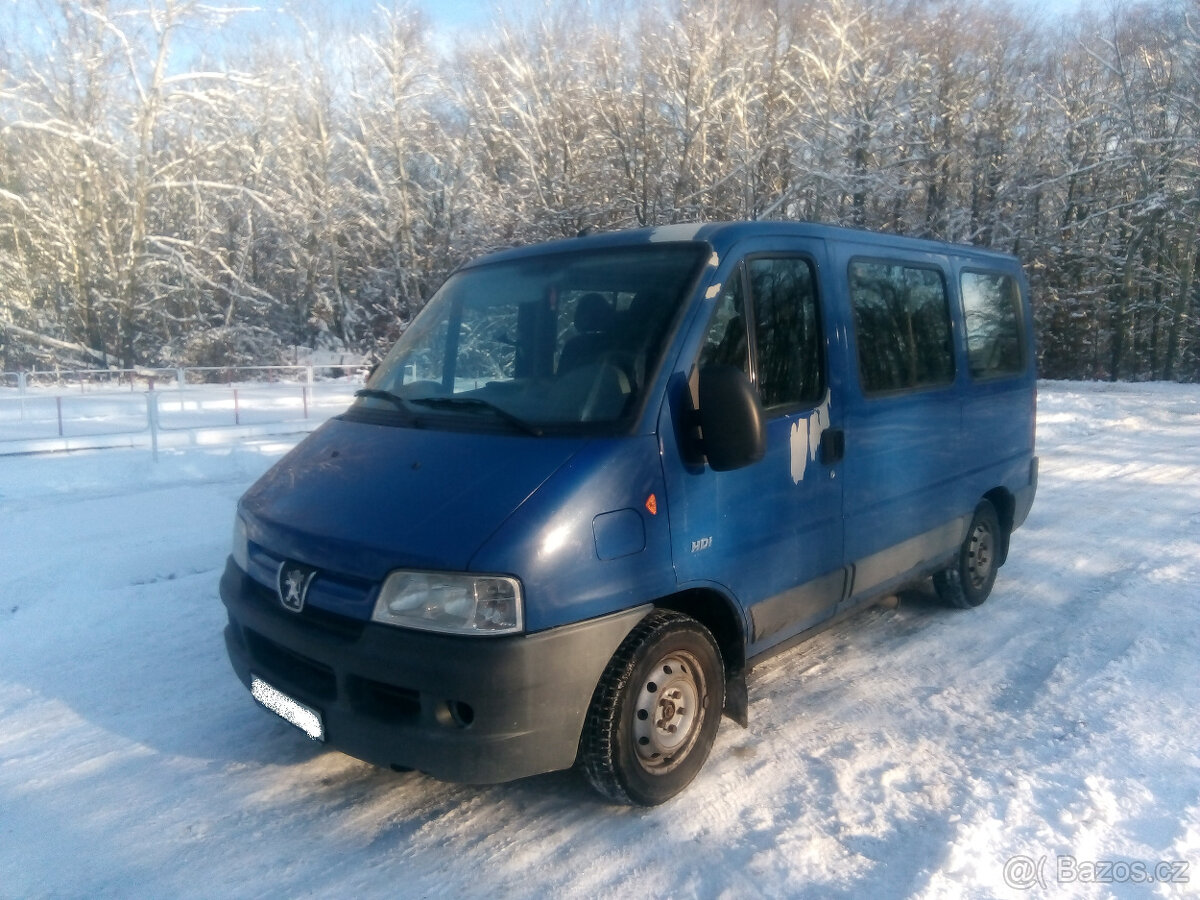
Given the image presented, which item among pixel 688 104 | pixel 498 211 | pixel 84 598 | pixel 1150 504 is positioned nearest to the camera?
pixel 84 598

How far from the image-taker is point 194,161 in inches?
1109

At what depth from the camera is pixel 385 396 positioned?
4023 millimetres

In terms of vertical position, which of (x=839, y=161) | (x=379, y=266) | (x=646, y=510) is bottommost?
(x=646, y=510)

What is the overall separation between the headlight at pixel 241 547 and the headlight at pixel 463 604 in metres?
1.05

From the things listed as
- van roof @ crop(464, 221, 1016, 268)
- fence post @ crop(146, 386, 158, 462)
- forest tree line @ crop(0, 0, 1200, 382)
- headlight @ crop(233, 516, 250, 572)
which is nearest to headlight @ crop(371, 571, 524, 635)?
headlight @ crop(233, 516, 250, 572)

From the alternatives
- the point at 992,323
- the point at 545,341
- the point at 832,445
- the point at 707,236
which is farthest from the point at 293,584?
the point at 992,323

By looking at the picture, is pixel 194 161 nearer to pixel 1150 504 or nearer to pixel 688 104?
pixel 688 104

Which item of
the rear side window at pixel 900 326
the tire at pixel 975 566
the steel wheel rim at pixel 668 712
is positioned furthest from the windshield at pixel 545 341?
the tire at pixel 975 566

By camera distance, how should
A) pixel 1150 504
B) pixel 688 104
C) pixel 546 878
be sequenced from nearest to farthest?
pixel 546 878 → pixel 1150 504 → pixel 688 104

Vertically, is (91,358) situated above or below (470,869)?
above

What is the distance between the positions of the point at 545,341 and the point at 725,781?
2017mm

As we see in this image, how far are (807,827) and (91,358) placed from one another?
31.3 m

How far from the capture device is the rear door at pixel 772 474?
345 cm

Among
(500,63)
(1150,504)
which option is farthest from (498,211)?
(1150,504)
